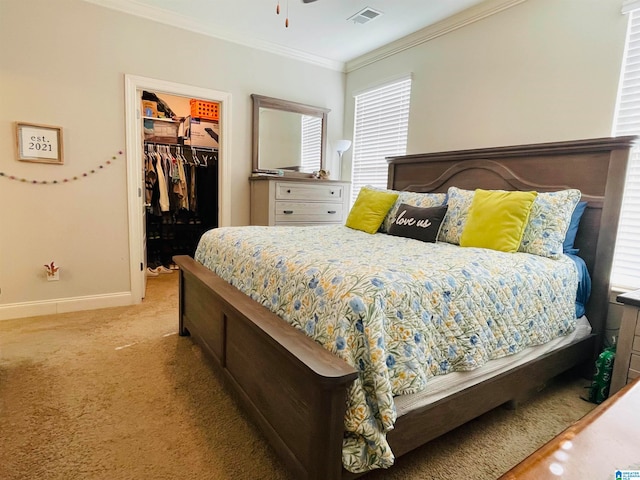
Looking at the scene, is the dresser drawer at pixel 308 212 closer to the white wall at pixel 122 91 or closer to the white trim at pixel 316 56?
the white wall at pixel 122 91

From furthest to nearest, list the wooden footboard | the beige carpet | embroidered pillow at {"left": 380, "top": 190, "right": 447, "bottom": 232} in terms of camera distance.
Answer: embroidered pillow at {"left": 380, "top": 190, "right": 447, "bottom": 232} → the beige carpet → the wooden footboard

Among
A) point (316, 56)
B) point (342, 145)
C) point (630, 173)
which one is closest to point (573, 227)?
point (630, 173)

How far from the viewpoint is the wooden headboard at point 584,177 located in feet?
6.83

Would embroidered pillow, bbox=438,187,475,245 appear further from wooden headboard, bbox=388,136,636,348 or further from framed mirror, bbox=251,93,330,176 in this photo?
framed mirror, bbox=251,93,330,176

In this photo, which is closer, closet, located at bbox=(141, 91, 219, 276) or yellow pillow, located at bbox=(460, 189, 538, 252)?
yellow pillow, located at bbox=(460, 189, 538, 252)

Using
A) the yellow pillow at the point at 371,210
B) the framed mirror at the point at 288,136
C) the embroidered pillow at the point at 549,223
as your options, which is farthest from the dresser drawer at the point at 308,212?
the embroidered pillow at the point at 549,223

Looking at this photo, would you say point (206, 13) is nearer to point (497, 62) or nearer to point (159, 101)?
point (159, 101)

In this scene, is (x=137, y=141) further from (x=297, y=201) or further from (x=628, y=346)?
(x=628, y=346)

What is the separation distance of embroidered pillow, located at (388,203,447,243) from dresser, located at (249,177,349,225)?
1.32 meters

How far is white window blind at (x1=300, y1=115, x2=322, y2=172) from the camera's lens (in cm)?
422

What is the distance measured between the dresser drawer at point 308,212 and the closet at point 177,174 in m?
1.64

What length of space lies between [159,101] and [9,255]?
8.85 ft

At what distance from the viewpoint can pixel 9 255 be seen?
9.18 ft

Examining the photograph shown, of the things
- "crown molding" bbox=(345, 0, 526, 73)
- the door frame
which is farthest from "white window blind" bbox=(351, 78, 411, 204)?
the door frame
